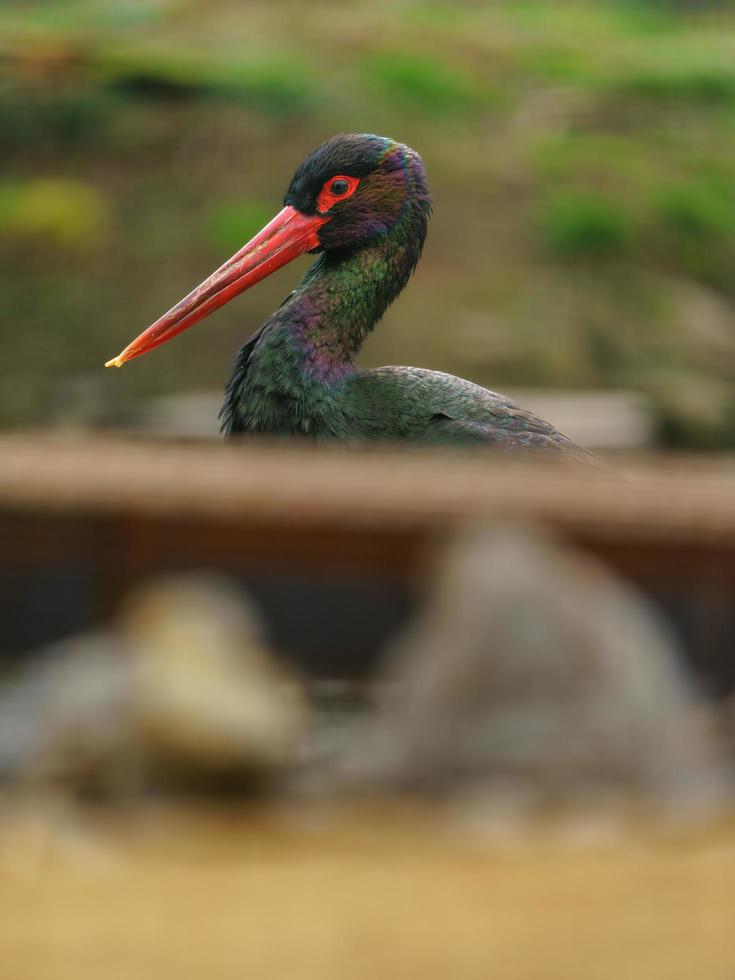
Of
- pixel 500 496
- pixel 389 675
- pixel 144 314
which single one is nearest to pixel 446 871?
pixel 389 675

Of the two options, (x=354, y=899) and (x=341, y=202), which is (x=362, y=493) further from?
(x=341, y=202)

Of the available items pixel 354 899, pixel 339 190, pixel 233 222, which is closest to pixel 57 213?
pixel 233 222

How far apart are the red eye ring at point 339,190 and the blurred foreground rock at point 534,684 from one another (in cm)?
311

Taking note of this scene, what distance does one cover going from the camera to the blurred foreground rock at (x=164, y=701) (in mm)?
4996

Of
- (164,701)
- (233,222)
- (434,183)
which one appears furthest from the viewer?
(233,222)

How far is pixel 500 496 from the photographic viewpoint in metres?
4.64

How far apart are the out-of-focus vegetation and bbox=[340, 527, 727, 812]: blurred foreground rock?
249 centimetres

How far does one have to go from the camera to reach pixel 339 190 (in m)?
1.51

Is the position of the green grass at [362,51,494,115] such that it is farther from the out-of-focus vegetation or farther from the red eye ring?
the red eye ring

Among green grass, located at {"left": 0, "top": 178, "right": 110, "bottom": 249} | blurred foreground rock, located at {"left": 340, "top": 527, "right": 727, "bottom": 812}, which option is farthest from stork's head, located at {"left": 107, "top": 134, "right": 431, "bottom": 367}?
green grass, located at {"left": 0, "top": 178, "right": 110, "bottom": 249}

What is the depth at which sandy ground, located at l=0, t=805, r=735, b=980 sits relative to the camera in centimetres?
496

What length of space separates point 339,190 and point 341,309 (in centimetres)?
10

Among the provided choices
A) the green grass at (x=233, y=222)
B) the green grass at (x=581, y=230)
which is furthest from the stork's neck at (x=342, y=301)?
the green grass at (x=581, y=230)

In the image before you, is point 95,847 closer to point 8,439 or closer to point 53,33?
point 8,439
